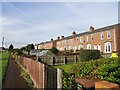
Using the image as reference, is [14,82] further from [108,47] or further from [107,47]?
[107,47]

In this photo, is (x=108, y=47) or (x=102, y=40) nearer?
(x=108, y=47)

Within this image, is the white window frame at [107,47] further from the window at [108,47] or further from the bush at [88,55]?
the bush at [88,55]

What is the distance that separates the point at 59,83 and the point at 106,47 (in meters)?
39.5

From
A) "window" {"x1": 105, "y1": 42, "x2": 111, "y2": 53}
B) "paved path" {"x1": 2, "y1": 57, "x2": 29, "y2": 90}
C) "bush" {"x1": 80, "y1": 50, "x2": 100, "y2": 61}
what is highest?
"window" {"x1": 105, "y1": 42, "x2": 111, "y2": 53}

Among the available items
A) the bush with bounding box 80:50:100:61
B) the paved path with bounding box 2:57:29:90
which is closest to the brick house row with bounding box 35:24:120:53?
the bush with bounding box 80:50:100:61

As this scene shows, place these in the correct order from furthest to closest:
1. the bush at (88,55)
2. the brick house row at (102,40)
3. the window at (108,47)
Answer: the window at (108,47)
the brick house row at (102,40)
the bush at (88,55)

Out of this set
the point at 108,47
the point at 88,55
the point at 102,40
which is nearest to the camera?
the point at 88,55

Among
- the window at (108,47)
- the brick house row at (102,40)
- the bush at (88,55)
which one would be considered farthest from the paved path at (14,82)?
the window at (108,47)

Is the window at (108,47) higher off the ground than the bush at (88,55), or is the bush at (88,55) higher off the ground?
the window at (108,47)

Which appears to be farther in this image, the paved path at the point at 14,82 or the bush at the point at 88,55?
the bush at the point at 88,55

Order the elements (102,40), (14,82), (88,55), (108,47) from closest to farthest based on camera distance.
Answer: (14,82), (88,55), (108,47), (102,40)

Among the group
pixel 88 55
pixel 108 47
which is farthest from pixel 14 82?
pixel 108 47

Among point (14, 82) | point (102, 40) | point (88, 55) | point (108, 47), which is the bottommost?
point (14, 82)

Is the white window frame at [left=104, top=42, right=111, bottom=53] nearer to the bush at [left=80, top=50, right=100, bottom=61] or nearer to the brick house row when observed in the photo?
the brick house row
